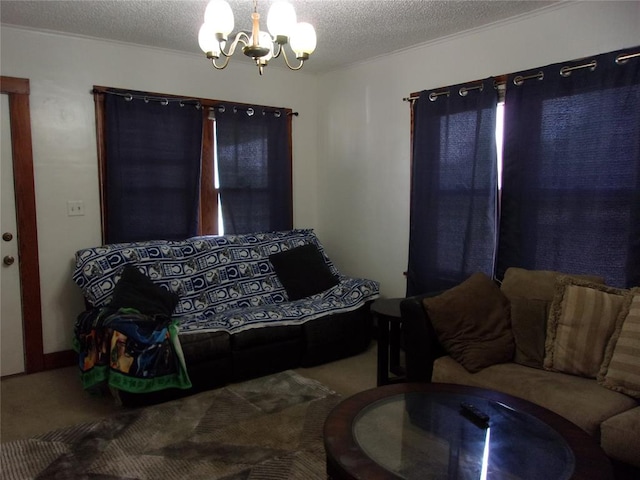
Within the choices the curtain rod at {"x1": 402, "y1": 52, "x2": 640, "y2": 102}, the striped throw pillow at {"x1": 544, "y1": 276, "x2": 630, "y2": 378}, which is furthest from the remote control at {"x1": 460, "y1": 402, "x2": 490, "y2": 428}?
the curtain rod at {"x1": 402, "y1": 52, "x2": 640, "y2": 102}

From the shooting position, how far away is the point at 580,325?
7.55 feet

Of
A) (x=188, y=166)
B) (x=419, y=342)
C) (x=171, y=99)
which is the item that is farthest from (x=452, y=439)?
(x=171, y=99)

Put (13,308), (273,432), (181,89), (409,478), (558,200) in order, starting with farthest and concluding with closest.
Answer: (181,89) < (13,308) < (558,200) < (273,432) < (409,478)

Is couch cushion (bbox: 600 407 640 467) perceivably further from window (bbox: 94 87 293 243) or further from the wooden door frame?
the wooden door frame

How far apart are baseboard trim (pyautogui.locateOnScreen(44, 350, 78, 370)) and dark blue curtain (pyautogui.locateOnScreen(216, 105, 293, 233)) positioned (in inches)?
60.2

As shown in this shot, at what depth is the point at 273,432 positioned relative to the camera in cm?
256

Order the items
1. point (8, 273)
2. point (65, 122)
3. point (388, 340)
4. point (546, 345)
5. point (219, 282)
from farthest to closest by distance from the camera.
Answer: point (219, 282), point (65, 122), point (8, 273), point (388, 340), point (546, 345)

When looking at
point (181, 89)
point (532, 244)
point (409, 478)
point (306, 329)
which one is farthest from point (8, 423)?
point (532, 244)

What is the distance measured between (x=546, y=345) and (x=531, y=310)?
7.8 inches

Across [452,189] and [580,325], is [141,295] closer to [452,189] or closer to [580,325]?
[452,189]

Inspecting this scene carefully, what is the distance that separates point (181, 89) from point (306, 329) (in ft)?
7.23

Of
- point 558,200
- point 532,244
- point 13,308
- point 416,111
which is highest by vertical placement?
point 416,111

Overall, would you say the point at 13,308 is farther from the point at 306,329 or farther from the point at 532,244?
the point at 532,244

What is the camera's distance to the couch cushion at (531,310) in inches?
96.0
